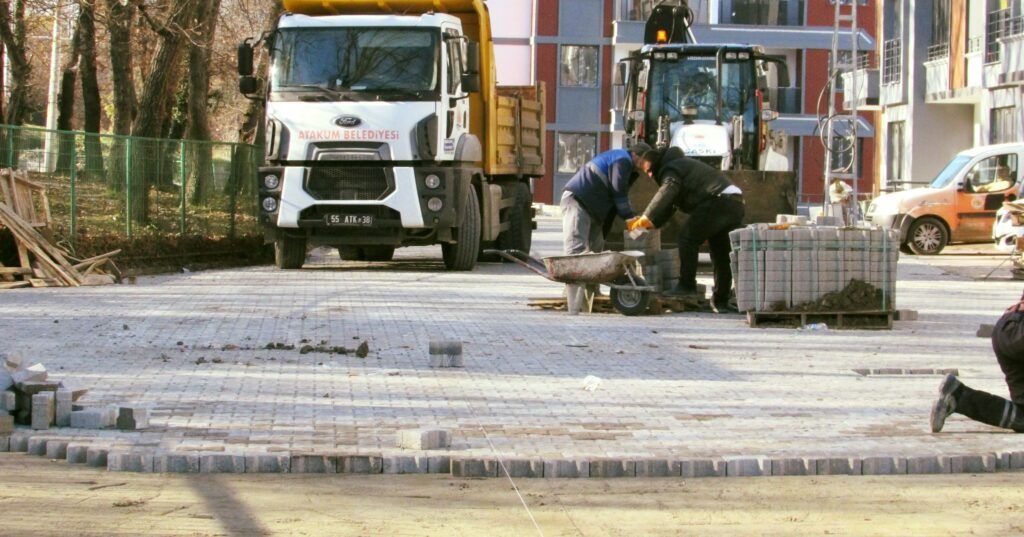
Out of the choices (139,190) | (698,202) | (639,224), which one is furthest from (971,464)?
(139,190)

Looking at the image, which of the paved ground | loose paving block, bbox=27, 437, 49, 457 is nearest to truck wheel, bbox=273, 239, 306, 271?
the paved ground

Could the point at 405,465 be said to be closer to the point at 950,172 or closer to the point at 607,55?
the point at 950,172

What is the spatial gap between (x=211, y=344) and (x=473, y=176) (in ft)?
33.8

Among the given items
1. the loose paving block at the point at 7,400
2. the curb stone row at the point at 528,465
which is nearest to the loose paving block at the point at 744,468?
the curb stone row at the point at 528,465

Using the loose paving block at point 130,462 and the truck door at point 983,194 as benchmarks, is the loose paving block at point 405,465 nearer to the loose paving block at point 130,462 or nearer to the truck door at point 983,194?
the loose paving block at point 130,462

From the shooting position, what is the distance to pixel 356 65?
2134cm

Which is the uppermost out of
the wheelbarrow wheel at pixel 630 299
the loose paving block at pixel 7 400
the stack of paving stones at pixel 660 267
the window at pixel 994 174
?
the window at pixel 994 174

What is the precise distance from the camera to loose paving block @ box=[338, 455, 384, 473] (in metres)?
7.59

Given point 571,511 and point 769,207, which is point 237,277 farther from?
point 571,511

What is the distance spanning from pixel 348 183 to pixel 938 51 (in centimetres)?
2640

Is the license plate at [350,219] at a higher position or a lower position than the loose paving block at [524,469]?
higher

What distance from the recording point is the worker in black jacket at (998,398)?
8438 mm

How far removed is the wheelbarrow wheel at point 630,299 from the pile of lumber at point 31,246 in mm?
7064

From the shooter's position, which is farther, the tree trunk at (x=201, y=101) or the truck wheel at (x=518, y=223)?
the truck wheel at (x=518, y=223)
